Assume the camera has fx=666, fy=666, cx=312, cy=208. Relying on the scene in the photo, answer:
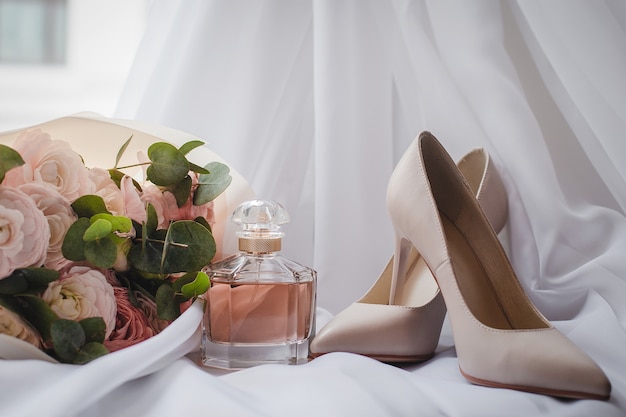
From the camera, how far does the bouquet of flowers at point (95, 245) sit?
68cm

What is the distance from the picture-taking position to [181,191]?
2.75 feet

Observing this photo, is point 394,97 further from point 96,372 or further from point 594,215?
point 96,372

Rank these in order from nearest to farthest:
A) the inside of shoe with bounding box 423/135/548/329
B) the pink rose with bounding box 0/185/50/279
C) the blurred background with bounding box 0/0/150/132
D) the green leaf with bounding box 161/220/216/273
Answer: the pink rose with bounding box 0/185/50/279, the green leaf with bounding box 161/220/216/273, the inside of shoe with bounding box 423/135/548/329, the blurred background with bounding box 0/0/150/132

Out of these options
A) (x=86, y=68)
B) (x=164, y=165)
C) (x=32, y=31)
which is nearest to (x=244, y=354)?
(x=164, y=165)

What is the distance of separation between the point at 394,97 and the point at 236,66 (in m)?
0.29

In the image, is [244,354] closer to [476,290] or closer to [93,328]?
[93,328]

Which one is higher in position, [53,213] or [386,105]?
[386,105]

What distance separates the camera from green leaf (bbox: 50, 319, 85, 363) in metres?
0.67

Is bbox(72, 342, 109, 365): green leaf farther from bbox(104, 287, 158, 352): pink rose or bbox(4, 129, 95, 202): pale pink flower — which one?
bbox(4, 129, 95, 202): pale pink flower

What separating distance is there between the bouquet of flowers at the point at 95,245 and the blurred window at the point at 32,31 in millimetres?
843

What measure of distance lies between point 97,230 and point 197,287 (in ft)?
0.48

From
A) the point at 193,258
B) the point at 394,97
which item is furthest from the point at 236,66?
the point at 193,258

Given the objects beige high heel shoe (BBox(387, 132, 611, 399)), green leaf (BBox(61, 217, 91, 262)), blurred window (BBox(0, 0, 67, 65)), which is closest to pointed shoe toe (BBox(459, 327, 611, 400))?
beige high heel shoe (BBox(387, 132, 611, 399))

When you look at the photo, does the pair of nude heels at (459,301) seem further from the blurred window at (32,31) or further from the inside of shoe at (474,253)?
the blurred window at (32,31)
